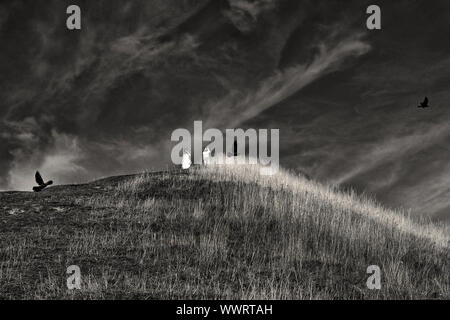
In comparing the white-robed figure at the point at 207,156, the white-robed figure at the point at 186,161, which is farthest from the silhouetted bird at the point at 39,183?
the white-robed figure at the point at 207,156

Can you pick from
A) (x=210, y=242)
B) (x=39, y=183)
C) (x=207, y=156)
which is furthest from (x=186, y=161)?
(x=210, y=242)

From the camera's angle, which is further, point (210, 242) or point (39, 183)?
point (39, 183)

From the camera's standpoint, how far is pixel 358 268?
11.4 meters

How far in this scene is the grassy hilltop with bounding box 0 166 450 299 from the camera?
31.0 ft

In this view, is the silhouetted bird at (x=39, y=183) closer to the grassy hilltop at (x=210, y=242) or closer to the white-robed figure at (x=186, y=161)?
the grassy hilltop at (x=210, y=242)

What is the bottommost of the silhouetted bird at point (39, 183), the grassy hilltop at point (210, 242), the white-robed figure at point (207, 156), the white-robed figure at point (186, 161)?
the grassy hilltop at point (210, 242)

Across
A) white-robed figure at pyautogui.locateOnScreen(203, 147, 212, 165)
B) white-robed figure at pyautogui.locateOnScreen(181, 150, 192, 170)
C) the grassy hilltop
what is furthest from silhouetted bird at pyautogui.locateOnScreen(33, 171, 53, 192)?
white-robed figure at pyautogui.locateOnScreen(203, 147, 212, 165)

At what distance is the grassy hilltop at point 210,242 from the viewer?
9438 millimetres

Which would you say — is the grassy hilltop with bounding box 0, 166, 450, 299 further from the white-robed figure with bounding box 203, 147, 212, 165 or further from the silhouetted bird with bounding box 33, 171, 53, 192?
the white-robed figure with bounding box 203, 147, 212, 165

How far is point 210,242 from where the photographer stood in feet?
40.4

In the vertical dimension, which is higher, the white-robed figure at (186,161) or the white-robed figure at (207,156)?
the white-robed figure at (207,156)

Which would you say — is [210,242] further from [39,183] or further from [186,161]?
[186,161]

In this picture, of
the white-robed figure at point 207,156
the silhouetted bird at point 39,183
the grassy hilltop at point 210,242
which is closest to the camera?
the grassy hilltop at point 210,242
